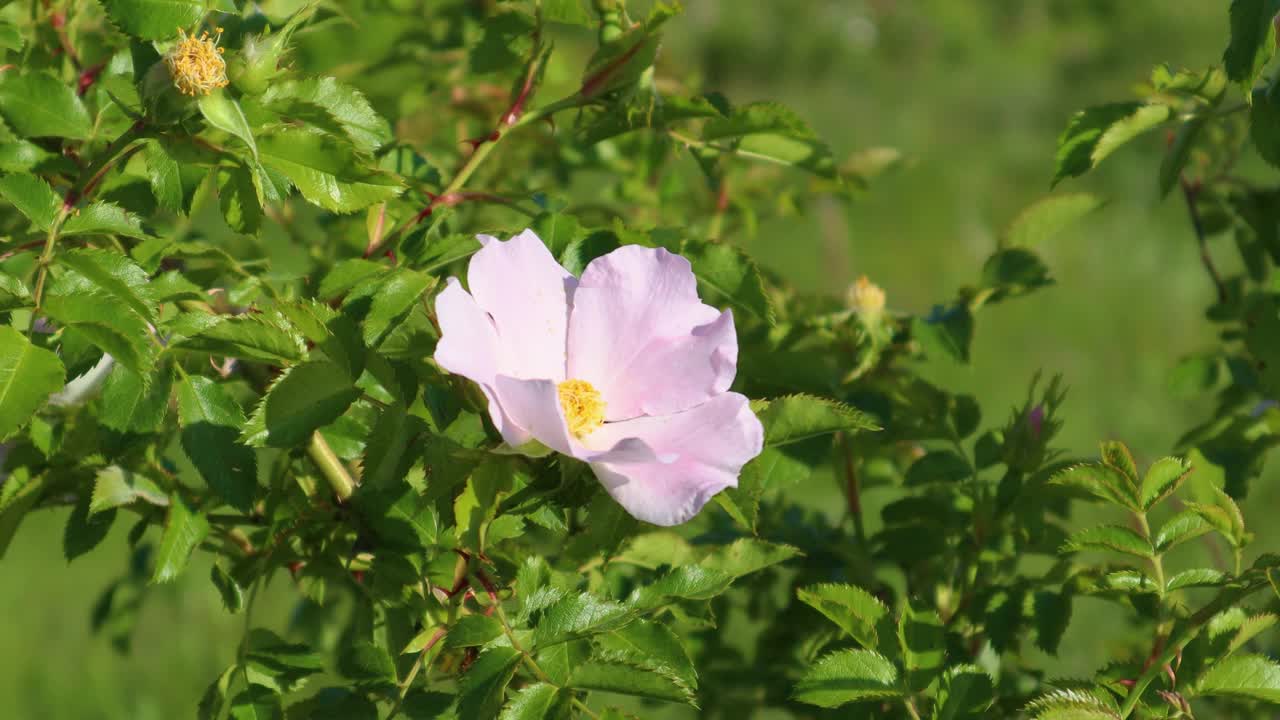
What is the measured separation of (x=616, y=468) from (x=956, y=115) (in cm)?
573

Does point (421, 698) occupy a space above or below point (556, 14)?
below

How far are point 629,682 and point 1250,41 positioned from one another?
647mm

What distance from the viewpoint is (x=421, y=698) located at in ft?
2.93

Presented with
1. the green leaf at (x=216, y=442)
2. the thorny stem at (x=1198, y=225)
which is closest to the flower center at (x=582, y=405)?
the green leaf at (x=216, y=442)

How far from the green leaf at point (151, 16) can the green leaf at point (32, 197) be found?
133 millimetres

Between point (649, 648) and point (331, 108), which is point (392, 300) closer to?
point (331, 108)

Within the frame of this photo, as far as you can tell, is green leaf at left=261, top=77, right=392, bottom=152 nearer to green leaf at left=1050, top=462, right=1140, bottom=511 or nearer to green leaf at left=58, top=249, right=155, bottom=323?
green leaf at left=58, top=249, right=155, bottom=323

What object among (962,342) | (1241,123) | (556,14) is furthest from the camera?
(1241,123)

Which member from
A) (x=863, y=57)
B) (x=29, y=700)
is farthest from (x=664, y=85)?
(x=863, y=57)

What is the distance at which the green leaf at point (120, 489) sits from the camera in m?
0.90

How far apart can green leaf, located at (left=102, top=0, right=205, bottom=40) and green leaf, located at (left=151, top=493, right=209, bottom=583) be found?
13.8 inches

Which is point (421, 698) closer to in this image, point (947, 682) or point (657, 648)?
point (657, 648)

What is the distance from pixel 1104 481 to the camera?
875mm

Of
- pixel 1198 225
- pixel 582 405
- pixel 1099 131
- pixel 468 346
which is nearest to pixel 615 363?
pixel 582 405
